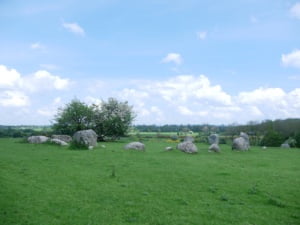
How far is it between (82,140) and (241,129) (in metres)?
35.4

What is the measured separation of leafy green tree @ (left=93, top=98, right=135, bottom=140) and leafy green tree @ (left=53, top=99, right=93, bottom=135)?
2003mm

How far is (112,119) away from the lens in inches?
1641

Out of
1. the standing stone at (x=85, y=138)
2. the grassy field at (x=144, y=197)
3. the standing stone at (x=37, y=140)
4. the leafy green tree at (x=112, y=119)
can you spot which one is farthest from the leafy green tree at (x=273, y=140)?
the standing stone at (x=37, y=140)

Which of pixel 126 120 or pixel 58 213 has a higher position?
pixel 126 120

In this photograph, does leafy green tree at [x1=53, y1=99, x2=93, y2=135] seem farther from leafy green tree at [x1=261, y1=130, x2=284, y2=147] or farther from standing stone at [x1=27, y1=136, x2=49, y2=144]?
leafy green tree at [x1=261, y1=130, x2=284, y2=147]

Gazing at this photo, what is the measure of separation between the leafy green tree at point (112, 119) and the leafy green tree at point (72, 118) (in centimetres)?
200

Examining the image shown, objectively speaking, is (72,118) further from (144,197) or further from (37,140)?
(144,197)

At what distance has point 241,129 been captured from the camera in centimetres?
5188

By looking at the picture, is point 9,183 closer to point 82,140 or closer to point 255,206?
point 255,206

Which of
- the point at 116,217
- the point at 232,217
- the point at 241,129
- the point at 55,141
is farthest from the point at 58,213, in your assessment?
the point at 241,129

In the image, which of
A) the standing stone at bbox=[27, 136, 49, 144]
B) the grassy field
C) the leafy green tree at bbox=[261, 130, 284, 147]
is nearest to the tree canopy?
the standing stone at bbox=[27, 136, 49, 144]

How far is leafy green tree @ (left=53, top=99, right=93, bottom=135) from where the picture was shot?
39.9 meters

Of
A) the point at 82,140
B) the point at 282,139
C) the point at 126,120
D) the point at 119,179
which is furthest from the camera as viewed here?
the point at 126,120

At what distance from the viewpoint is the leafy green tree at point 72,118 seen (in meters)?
39.9
